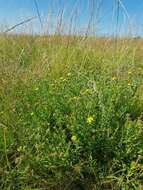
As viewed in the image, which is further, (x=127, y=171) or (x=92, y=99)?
(x=92, y=99)

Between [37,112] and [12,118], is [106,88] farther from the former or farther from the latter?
[12,118]

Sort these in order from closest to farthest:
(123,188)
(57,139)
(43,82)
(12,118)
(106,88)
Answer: (123,188)
(57,139)
(12,118)
(106,88)
(43,82)

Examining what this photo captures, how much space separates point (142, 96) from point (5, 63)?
1.09 meters

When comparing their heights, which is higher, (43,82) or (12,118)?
(43,82)

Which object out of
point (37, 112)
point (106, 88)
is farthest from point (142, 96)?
point (37, 112)

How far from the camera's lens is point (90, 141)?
2062mm

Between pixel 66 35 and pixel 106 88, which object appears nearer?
pixel 106 88

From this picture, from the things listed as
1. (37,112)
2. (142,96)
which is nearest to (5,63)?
(37,112)

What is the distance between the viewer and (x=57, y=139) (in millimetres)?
2053

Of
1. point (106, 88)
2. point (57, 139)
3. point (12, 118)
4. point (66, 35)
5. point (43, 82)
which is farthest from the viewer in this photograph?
point (66, 35)

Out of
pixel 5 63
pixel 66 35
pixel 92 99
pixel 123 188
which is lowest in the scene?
pixel 123 188

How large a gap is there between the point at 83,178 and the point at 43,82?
0.98 meters

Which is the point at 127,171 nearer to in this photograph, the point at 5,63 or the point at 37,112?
the point at 37,112

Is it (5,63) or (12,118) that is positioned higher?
(5,63)
